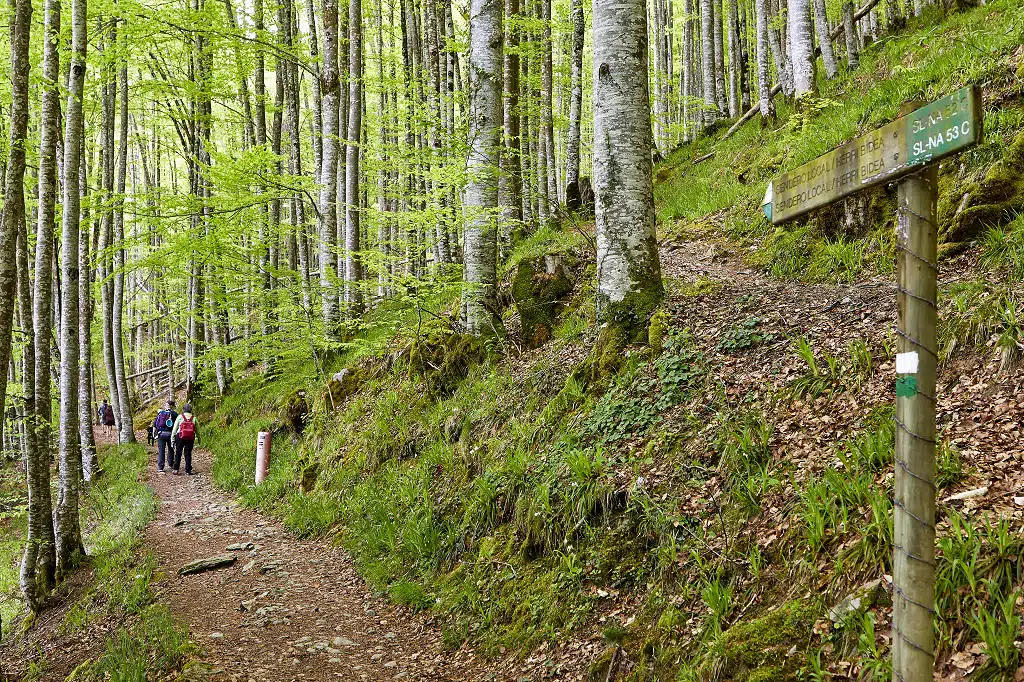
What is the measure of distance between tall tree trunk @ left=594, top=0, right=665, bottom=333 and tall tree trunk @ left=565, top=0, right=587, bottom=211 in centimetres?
695

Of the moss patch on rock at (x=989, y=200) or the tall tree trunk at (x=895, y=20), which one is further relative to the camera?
the tall tree trunk at (x=895, y=20)

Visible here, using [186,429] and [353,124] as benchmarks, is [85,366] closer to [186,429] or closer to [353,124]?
[186,429]

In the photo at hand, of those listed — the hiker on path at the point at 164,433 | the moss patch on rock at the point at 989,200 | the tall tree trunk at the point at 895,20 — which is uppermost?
the tall tree trunk at the point at 895,20

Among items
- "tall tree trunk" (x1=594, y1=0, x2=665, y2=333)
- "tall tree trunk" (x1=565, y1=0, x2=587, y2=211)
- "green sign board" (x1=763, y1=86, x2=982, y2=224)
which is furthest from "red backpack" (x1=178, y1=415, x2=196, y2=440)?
"green sign board" (x1=763, y1=86, x2=982, y2=224)

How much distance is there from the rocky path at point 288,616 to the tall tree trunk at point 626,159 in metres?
3.48

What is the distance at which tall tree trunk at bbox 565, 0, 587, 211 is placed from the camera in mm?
12867

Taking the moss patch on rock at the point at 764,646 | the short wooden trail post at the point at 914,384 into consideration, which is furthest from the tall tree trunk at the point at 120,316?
the short wooden trail post at the point at 914,384

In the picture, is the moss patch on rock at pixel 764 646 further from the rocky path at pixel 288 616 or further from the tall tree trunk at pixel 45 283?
the tall tree trunk at pixel 45 283

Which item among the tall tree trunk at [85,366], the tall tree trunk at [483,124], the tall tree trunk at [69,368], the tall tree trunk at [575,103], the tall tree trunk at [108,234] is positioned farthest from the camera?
the tall tree trunk at [108,234]

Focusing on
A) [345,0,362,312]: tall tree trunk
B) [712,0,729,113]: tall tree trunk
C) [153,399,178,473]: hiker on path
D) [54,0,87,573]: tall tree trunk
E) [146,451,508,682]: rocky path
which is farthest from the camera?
[712,0,729,113]: tall tree trunk

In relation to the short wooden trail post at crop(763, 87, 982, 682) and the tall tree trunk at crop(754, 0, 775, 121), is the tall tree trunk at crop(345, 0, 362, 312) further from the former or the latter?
the short wooden trail post at crop(763, 87, 982, 682)

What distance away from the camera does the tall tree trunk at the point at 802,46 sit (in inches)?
412

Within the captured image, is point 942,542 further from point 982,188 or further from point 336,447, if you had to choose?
point 336,447

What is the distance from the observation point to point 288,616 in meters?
5.79
